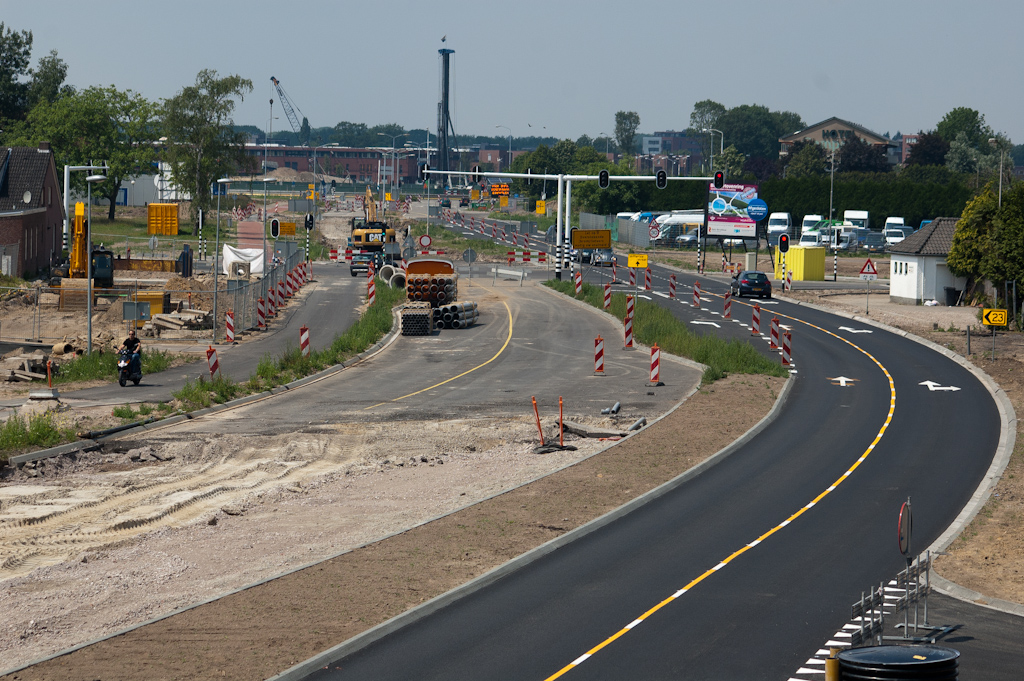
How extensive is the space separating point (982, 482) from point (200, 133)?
284 ft

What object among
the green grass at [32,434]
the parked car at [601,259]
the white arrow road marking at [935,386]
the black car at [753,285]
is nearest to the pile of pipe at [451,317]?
the white arrow road marking at [935,386]

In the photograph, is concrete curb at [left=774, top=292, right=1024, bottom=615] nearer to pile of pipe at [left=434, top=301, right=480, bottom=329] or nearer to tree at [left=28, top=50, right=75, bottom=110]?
pile of pipe at [left=434, top=301, right=480, bottom=329]

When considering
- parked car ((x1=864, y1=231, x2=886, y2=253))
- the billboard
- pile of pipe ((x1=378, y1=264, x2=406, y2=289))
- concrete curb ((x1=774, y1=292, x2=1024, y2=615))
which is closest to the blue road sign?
the billboard

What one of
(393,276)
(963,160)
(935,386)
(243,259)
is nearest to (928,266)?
(935,386)

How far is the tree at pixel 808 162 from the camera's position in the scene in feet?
521

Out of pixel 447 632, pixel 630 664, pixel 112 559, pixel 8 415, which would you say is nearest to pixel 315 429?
pixel 8 415

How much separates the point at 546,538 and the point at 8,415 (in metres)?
16.1

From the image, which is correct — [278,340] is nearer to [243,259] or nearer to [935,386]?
[243,259]

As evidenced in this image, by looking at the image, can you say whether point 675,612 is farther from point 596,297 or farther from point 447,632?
point 596,297

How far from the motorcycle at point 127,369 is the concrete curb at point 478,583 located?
15526 mm

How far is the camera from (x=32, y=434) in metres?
23.0

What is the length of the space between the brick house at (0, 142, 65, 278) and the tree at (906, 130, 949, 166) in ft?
412

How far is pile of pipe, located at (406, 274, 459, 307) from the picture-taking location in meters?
48.1

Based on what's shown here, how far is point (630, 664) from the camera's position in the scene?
492 inches
